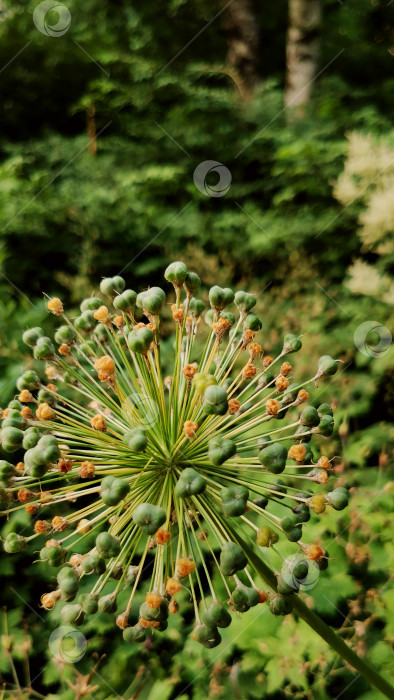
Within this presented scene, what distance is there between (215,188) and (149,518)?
4.08 meters

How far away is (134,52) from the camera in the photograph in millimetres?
5531

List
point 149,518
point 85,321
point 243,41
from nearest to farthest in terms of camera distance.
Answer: point 149,518, point 85,321, point 243,41

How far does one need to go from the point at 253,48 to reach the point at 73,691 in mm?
5899

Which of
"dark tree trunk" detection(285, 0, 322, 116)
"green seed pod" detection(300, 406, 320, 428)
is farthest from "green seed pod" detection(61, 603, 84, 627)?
"dark tree trunk" detection(285, 0, 322, 116)

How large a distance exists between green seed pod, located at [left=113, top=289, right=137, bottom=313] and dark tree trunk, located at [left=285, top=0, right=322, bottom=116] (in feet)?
13.9

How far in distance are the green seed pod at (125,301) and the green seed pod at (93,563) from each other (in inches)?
26.2

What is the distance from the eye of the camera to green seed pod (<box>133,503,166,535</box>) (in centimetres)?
114

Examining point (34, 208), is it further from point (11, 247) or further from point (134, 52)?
point (134, 52)

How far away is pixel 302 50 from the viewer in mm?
4973

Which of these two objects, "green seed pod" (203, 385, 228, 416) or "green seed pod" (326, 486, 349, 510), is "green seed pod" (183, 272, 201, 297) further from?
"green seed pod" (326, 486, 349, 510)

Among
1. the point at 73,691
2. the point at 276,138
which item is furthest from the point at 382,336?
the point at 276,138

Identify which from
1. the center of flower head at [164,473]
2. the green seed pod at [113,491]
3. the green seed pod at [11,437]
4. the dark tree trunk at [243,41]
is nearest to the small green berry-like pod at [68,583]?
the center of flower head at [164,473]

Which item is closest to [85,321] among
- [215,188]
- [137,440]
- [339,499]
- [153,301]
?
[153,301]

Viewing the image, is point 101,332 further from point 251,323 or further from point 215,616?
point 215,616
